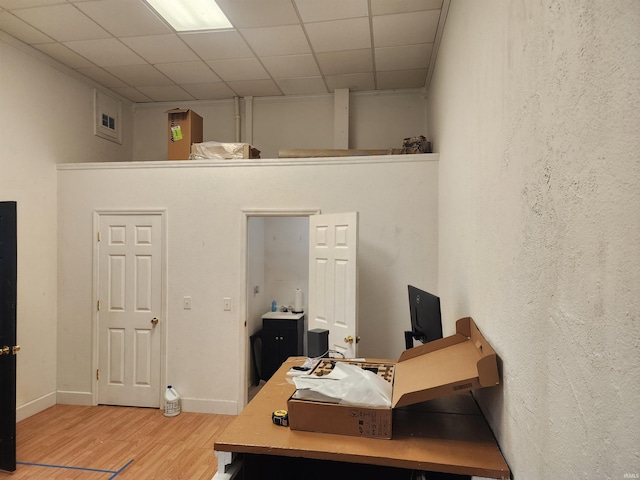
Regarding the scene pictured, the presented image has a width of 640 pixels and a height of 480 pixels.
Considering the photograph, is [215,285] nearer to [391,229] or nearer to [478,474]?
[391,229]

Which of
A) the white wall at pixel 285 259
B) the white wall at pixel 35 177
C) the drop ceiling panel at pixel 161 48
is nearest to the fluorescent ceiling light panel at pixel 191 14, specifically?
the drop ceiling panel at pixel 161 48

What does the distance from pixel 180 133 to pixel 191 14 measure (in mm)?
1368

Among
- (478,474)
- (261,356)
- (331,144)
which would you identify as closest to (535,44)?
(478,474)

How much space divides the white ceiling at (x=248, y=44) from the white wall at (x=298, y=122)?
16cm

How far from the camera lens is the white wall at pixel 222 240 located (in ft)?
12.0

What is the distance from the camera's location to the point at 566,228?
0.92 m

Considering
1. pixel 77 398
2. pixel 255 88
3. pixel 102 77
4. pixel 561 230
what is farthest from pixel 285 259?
pixel 561 230

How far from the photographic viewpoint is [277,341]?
15.8 ft

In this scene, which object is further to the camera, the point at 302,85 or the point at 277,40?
the point at 302,85

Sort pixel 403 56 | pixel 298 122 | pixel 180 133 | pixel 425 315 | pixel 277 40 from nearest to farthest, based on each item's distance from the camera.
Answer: pixel 425 315, pixel 277 40, pixel 403 56, pixel 180 133, pixel 298 122

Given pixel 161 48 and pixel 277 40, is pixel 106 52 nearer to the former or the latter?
pixel 161 48

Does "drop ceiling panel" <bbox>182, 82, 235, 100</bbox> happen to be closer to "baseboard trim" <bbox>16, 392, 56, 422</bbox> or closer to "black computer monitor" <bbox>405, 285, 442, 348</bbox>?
"black computer monitor" <bbox>405, 285, 442, 348</bbox>

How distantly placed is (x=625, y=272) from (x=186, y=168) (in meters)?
3.88

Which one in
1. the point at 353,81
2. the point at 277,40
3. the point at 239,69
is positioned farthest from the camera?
the point at 353,81
